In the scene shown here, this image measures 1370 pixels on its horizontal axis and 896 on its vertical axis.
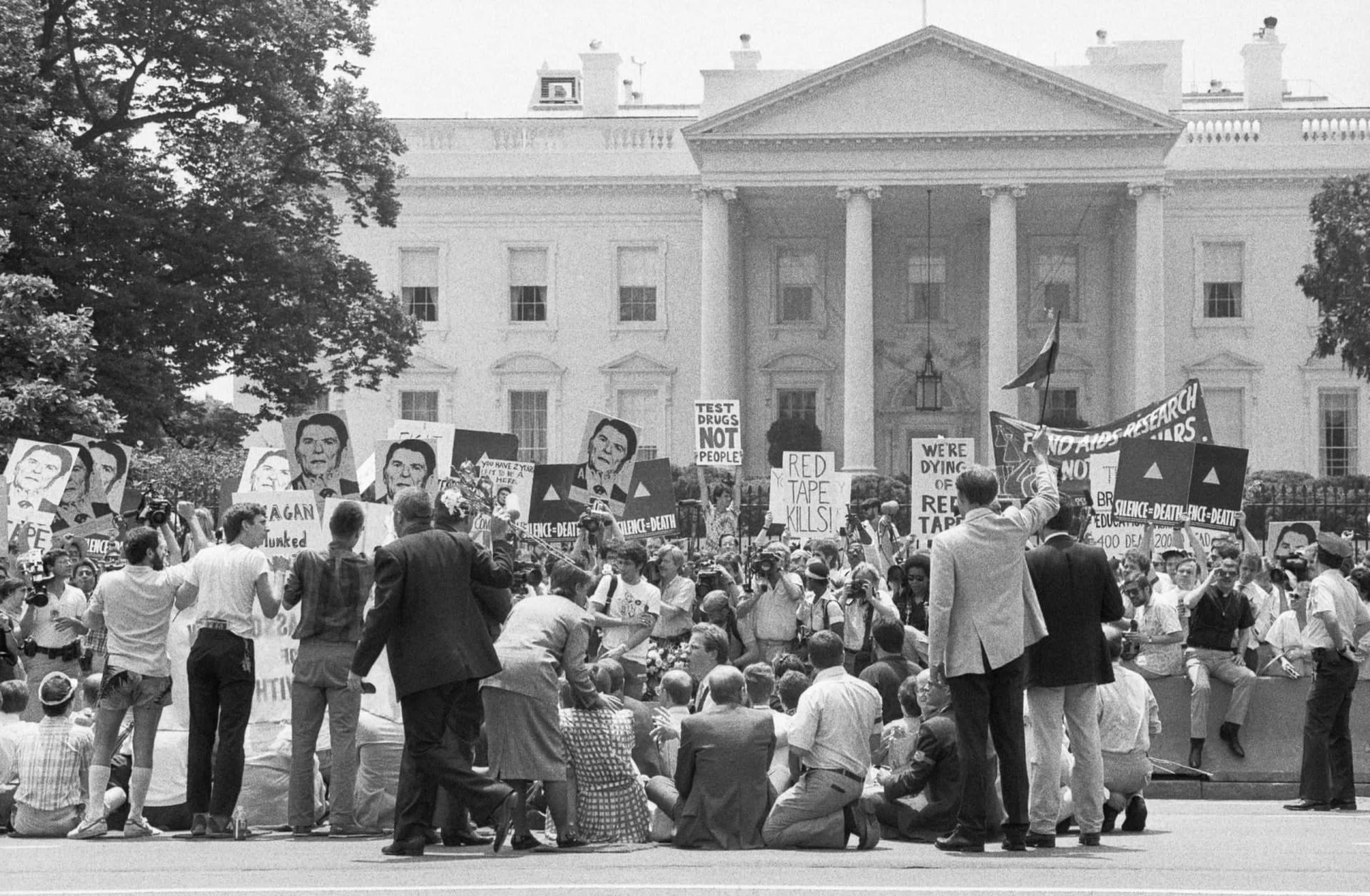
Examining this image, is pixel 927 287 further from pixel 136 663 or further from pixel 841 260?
pixel 136 663

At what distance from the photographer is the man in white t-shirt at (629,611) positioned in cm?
1253

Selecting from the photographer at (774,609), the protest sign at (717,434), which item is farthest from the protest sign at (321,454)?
the protest sign at (717,434)

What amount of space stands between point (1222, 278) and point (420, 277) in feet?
70.5

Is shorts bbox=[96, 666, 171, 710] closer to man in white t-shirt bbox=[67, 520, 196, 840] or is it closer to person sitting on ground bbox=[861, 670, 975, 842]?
man in white t-shirt bbox=[67, 520, 196, 840]

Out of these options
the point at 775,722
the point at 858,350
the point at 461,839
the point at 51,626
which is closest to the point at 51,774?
the point at 461,839

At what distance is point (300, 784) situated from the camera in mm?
11312

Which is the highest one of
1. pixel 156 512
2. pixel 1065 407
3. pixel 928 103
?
pixel 928 103

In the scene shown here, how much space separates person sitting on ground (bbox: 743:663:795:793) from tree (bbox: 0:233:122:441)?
16.4m

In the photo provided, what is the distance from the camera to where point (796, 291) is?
176ft

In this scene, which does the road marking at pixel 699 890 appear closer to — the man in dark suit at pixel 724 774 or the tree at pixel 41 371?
the man in dark suit at pixel 724 774

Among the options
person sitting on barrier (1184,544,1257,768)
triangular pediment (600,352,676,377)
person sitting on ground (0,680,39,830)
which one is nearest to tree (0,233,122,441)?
person sitting on ground (0,680,39,830)

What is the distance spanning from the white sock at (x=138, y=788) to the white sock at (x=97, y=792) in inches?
6.8

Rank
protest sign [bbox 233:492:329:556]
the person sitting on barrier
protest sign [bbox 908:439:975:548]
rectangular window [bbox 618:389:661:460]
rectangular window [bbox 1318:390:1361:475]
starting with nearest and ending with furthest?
1. protest sign [bbox 233:492:329:556]
2. the person sitting on barrier
3. protest sign [bbox 908:439:975:548]
4. rectangular window [bbox 1318:390:1361:475]
5. rectangular window [bbox 618:389:661:460]

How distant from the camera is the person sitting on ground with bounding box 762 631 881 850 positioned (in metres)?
10.8
